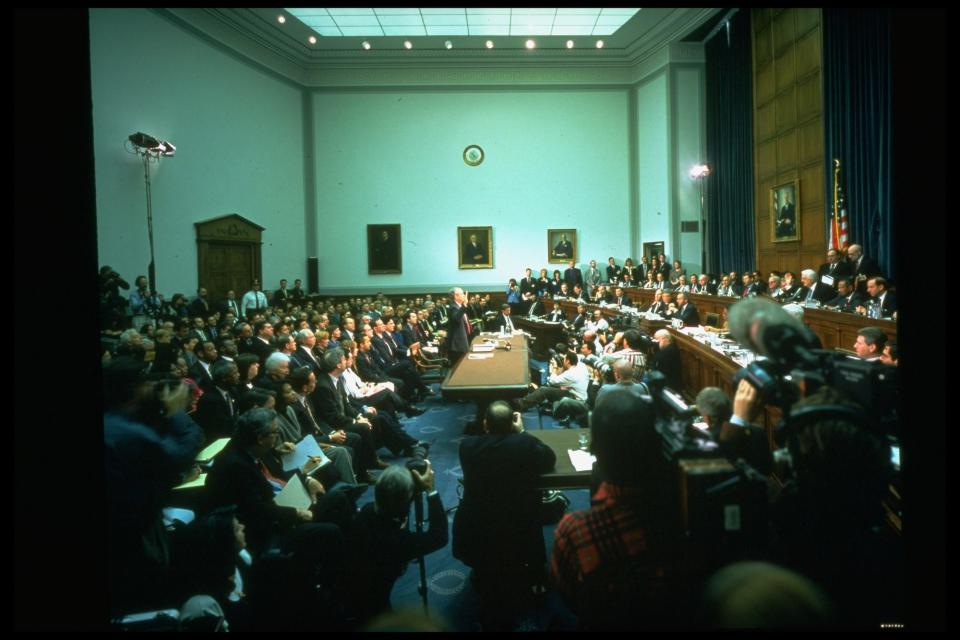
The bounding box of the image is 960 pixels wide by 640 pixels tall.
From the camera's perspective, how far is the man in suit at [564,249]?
16016 mm

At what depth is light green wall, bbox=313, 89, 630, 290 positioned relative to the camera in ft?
51.2

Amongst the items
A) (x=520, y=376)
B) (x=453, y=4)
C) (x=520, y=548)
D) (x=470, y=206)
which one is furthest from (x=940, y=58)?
(x=470, y=206)

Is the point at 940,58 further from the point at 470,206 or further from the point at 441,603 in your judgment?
the point at 470,206

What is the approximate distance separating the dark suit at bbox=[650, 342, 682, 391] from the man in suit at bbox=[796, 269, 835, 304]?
98.5 inches

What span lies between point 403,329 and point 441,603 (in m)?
6.98

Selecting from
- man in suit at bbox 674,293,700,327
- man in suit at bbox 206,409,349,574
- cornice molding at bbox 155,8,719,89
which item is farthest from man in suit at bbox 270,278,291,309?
man in suit at bbox 206,409,349,574

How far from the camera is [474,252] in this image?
16078 millimetres

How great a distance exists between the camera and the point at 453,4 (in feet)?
6.23

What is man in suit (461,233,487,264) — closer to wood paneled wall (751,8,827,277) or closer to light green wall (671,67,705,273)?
light green wall (671,67,705,273)

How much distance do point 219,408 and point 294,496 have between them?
170 centimetres

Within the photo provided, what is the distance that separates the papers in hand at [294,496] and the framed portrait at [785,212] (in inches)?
429

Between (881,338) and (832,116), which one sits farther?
(832,116)

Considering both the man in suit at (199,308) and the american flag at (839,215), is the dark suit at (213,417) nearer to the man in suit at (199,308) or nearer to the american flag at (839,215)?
the man in suit at (199,308)

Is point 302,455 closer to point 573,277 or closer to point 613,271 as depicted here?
point 573,277
